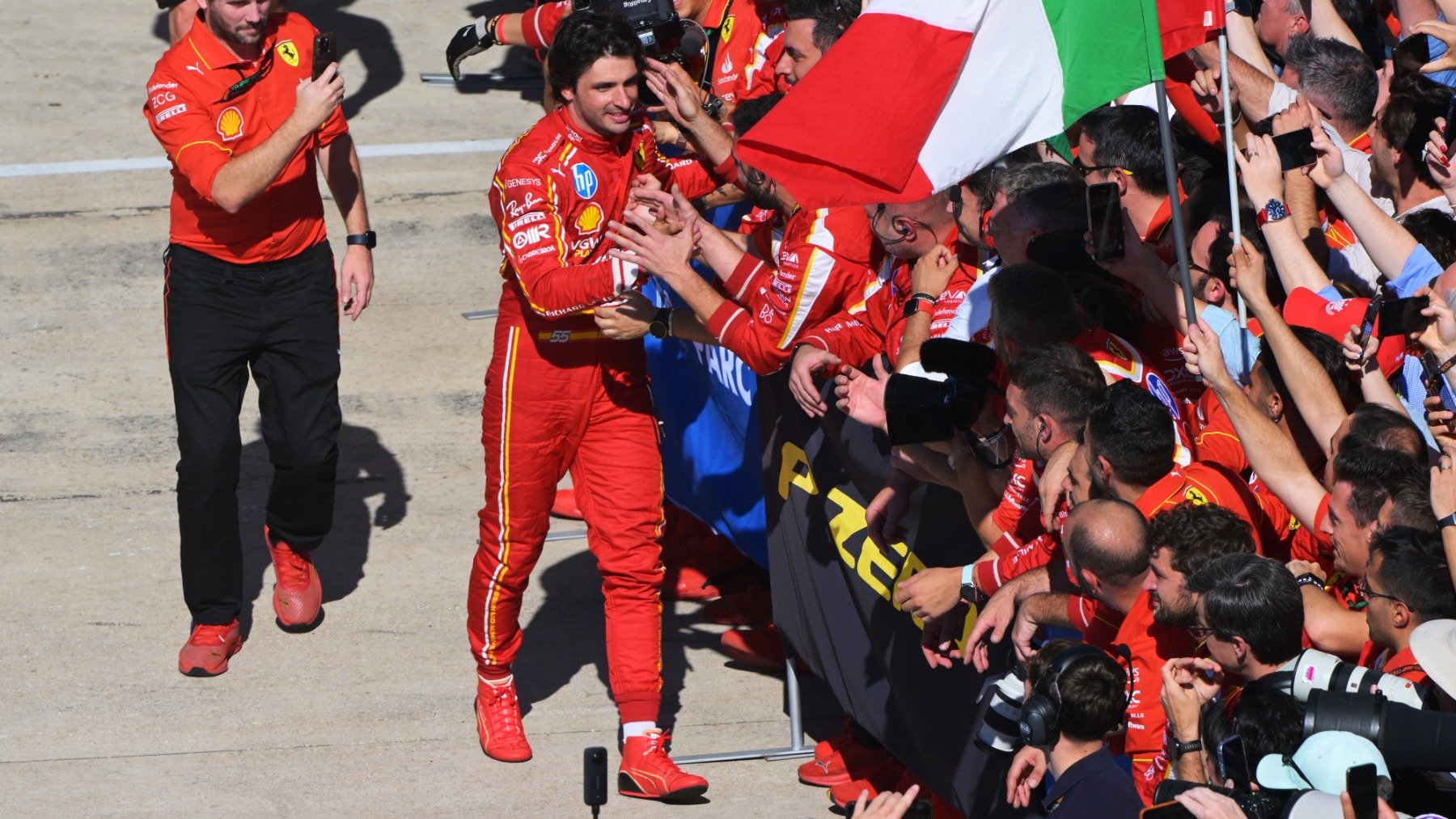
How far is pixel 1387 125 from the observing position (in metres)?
5.25

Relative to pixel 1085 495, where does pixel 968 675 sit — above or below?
below

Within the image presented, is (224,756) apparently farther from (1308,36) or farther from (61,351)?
(1308,36)

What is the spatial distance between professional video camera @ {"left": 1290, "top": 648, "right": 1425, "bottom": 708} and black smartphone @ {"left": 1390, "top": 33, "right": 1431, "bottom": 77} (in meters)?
2.82

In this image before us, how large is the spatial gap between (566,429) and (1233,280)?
7.48 ft

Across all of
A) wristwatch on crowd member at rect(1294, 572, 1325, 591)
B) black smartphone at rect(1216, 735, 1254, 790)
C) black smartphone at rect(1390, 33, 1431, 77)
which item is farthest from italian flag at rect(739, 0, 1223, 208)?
black smartphone at rect(1390, 33, 1431, 77)

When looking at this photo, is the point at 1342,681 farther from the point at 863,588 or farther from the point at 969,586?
the point at 863,588

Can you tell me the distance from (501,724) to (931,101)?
8.88 feet

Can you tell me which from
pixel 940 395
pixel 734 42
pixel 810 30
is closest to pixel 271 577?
pixel 734 42

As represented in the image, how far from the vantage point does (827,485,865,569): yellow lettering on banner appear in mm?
5234

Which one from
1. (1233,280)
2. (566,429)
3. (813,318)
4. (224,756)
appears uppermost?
(1233,280)

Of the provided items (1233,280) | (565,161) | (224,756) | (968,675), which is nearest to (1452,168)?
(1233,280)

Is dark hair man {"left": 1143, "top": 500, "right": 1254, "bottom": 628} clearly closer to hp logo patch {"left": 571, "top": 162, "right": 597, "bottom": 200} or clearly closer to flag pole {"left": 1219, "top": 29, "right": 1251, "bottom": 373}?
flag pole {"left": 1219, "top": 29, "right": 1251, "bottom": 373}

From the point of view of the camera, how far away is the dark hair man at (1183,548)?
366cm

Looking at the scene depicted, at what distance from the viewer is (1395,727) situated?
9.86 ft
